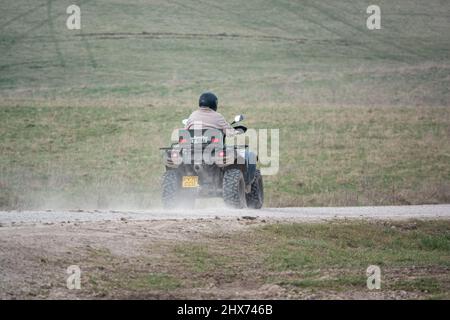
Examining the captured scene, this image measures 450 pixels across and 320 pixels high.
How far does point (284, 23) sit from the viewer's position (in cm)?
8819

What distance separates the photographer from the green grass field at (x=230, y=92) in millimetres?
33719

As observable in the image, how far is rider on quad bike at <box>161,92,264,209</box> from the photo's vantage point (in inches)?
754

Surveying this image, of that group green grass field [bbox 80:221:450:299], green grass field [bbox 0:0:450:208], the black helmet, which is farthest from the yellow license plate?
green grass field [bbox 0:0:450:208]

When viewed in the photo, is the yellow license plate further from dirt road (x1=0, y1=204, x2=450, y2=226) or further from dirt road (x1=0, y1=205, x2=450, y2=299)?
dirt road (x1=0, y1=205, x2=450, y2=299)

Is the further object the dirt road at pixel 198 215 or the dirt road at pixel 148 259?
the dirt road at pixel 198 215

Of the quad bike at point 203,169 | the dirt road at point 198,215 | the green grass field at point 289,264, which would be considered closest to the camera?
the green grass field at point 289,264

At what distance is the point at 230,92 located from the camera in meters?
61.5

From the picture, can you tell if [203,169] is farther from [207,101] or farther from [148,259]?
[148,259]

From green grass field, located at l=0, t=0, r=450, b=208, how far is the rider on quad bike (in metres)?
6.25

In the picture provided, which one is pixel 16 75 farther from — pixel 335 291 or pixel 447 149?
pixel 335 291

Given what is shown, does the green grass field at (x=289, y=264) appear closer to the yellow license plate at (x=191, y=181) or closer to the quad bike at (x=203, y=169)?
the quad bike at (x=203, y=169)

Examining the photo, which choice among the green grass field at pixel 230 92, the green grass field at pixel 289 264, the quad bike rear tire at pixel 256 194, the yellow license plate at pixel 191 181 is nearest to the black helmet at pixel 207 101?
the yellow license plate at pixel 191 181

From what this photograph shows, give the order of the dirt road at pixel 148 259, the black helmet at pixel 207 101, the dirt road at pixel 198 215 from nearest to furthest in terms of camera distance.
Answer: the dirt road at pixel 148 259
the dirt road at pixel 198 215
the black helmet at pixel 207 101
